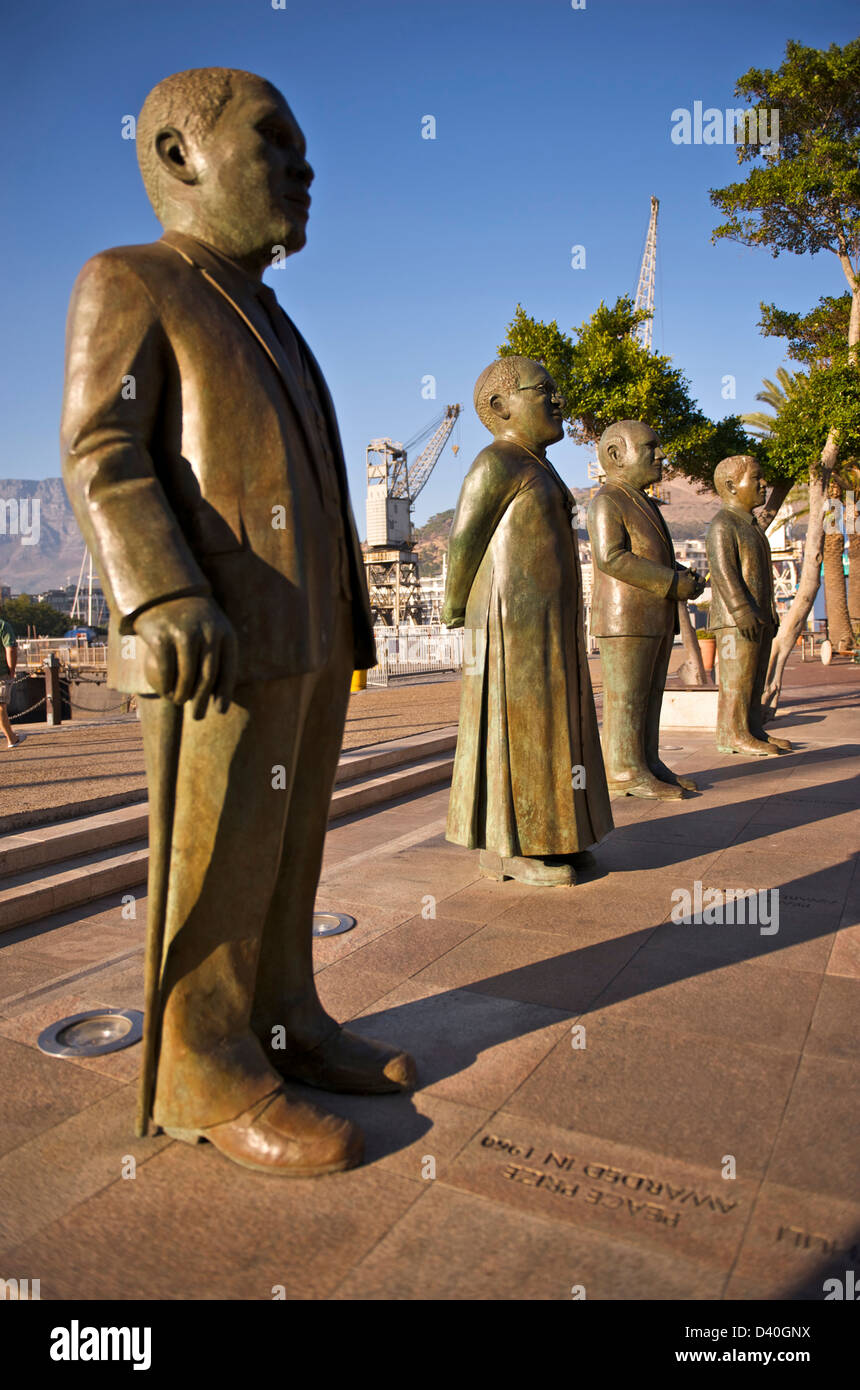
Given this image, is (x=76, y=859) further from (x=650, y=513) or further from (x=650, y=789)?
(x=650, y=513)

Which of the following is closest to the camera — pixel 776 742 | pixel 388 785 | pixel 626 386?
pixel 388 785

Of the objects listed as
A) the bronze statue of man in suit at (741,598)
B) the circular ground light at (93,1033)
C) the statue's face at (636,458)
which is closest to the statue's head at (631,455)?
the statue's face at (636,458)

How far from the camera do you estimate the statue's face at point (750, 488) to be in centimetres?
823

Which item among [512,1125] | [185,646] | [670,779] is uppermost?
[185,646]

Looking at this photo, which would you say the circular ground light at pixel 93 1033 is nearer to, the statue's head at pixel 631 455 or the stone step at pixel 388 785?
the stone step at pixel 388 785

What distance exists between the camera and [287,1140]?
7.14ft

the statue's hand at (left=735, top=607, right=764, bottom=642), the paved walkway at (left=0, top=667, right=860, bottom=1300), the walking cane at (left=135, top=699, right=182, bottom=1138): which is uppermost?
the statue's hand at (left=735, top=607, right=764, bottom=642)

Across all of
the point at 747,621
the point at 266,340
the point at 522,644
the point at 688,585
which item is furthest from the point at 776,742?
the point at 266,340

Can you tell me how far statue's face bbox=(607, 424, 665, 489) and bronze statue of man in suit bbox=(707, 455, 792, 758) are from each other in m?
1.82

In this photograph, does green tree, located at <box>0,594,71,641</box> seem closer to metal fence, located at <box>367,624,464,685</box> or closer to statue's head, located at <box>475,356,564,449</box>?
metal fence, located at <box>367,624,464,685</box>

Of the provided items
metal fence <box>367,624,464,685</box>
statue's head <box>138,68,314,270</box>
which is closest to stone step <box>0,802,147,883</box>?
statue's head <box>138,68,314,270</box>

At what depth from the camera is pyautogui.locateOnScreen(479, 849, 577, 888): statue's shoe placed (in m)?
4.49

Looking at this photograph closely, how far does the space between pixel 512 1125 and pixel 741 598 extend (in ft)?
21.6
